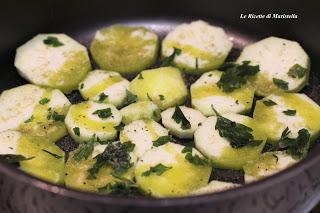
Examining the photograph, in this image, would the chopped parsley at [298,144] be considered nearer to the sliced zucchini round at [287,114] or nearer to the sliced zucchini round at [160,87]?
the sliced zucchini round at [287,114]

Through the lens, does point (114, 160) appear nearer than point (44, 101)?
Yes

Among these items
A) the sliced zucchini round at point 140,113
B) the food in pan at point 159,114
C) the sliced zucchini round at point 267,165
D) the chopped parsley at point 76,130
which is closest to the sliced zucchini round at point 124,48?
the food in pan at point 159,114

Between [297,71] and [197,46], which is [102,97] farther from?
[297,71]

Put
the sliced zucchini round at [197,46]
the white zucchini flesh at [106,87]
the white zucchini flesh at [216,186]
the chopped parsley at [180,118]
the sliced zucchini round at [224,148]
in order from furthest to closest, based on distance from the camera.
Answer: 1. the sliced zucchini round at [197,46]
2. the white zucchini flesh at [106,87]
3. the chopped parsley at [180,118]
4. the sliced zucchini round at [224,148]
5. the white zucchini flesh at [216,186]

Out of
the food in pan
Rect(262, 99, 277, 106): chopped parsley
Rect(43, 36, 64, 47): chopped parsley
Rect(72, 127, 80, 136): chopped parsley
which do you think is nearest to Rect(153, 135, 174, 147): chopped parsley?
the food in pan

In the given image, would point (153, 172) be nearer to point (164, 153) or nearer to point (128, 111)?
point (164, 153)

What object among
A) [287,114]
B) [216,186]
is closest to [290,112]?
[287,114]

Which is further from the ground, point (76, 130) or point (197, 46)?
point (197, 46)

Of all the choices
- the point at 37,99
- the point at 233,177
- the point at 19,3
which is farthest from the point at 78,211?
the point at 19,3
